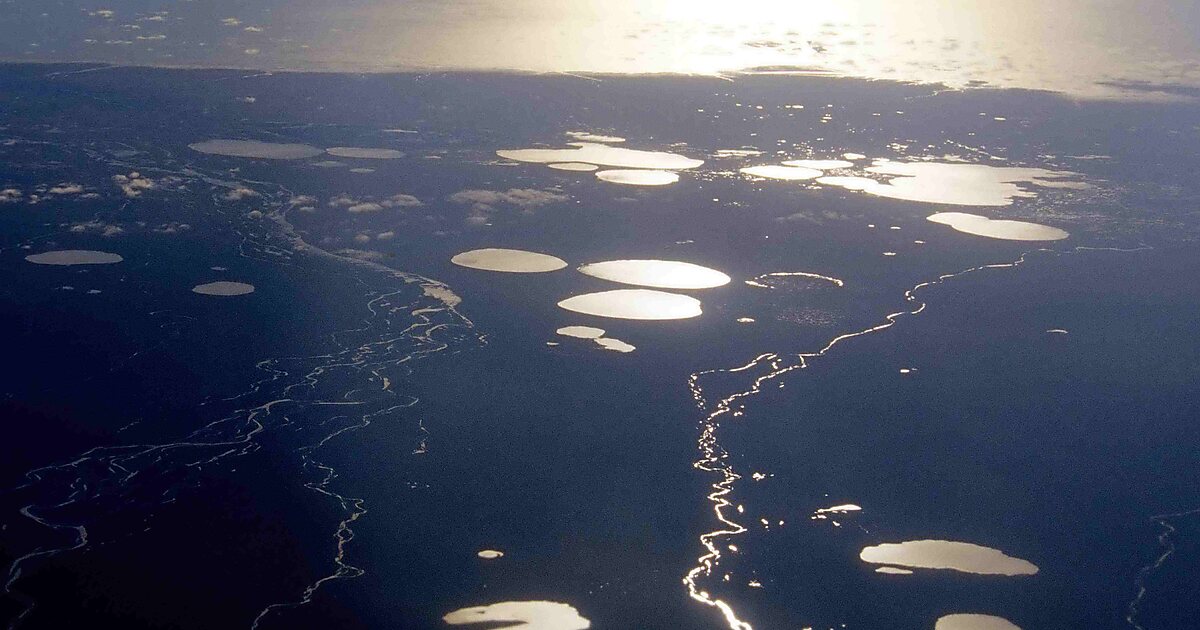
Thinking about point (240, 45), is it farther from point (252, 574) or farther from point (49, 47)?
point (252, 574)

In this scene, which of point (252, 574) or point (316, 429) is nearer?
point (252, 574)

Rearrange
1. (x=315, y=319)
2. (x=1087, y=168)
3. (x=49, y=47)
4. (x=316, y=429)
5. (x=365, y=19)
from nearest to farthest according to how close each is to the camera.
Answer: (x=316, y=429) → (x=315, y=319) → (x=1087, y=168) → (x=49, y=47) → (x=365, y=19)

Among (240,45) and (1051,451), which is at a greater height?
(240,45)

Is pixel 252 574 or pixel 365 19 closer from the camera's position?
pixel 252 574

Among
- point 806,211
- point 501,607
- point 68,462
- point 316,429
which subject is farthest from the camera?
point 806,211

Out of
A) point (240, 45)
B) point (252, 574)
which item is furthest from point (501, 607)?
point (240, 45)

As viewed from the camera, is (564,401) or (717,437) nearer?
(717,437)

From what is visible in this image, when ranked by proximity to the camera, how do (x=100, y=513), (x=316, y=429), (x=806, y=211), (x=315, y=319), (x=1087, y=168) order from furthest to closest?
(x=1087, y=168) < (x=806, y=211) < (x=315, y=319) < (x=316, y=429) < (x=100, y=513)

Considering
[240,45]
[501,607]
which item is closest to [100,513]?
[501,607]

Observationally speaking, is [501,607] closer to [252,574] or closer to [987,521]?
[252,574]
